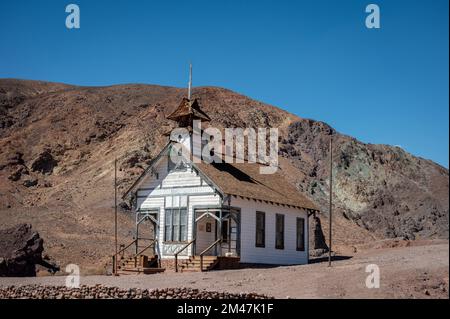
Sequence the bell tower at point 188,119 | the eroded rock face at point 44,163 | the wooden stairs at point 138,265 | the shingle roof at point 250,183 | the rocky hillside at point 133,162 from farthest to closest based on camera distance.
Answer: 1. the eroded rock face at point 44,163
2. the rocky hillside at point 133,162
3. the bell tower at point 188,119
4. the wooden stairs at point 138,265
5. the shingle roof at point 250,183

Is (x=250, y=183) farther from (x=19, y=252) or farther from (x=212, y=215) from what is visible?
(x=19, y=252)

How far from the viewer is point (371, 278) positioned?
1670 centimetres

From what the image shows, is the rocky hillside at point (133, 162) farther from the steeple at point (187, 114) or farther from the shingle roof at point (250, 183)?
the steeple at point (187, 114)

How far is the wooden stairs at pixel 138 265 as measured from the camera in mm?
29312

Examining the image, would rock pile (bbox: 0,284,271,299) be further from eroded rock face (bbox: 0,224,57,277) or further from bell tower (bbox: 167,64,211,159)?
bell tower (bbox: 167,64,211,159)

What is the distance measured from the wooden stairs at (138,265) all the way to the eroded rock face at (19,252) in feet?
16.0

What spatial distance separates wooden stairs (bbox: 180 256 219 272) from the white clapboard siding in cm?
193

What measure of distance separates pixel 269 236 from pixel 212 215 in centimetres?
420

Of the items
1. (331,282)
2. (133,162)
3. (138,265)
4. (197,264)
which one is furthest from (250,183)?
(133,162)

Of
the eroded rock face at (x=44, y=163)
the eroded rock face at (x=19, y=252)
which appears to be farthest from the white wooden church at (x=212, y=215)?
the eroded rock face at (x=44, y=163)

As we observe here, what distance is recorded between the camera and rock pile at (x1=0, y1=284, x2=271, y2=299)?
17.1 metres

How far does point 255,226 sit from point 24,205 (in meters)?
40.4

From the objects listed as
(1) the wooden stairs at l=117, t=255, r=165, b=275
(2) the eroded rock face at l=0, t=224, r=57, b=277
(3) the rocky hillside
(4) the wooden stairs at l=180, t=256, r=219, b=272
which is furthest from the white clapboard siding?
(3) the rocky hillside

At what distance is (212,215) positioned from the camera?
28.0 meters
